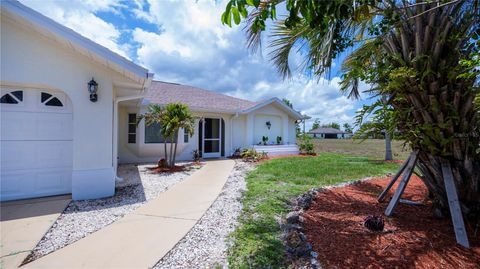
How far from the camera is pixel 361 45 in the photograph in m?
5.14

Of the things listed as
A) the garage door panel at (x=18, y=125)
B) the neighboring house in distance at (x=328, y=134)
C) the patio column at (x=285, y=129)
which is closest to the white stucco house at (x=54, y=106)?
the garage door panel at (x=18, y=125)

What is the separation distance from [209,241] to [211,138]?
10.9 metres

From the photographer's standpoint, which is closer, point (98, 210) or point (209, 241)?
point (209, 241)

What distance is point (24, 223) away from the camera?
4.06 m

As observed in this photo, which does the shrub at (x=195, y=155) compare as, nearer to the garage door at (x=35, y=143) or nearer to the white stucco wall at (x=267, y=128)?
the white stucco wall at (x=267, y=128)

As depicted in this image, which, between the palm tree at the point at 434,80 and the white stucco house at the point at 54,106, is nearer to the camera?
the palm tree at the point at 434,80

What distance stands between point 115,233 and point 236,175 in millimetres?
5378

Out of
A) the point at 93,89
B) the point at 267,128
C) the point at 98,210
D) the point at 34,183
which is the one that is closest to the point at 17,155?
the point at 34,183

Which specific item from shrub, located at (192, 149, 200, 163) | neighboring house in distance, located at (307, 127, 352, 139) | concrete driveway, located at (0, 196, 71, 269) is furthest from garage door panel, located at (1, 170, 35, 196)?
neighboring house in distance, located at (307, 127, 352, 139)

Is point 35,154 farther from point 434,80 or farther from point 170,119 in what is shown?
point 434,80

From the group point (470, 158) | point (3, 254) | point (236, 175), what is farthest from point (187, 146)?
point (470, 158)

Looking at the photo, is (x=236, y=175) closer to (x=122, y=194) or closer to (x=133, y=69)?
(x=122, y=194)

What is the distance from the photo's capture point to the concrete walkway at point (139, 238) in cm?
294

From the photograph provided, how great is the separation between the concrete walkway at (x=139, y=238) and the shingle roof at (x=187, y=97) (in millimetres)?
8409
